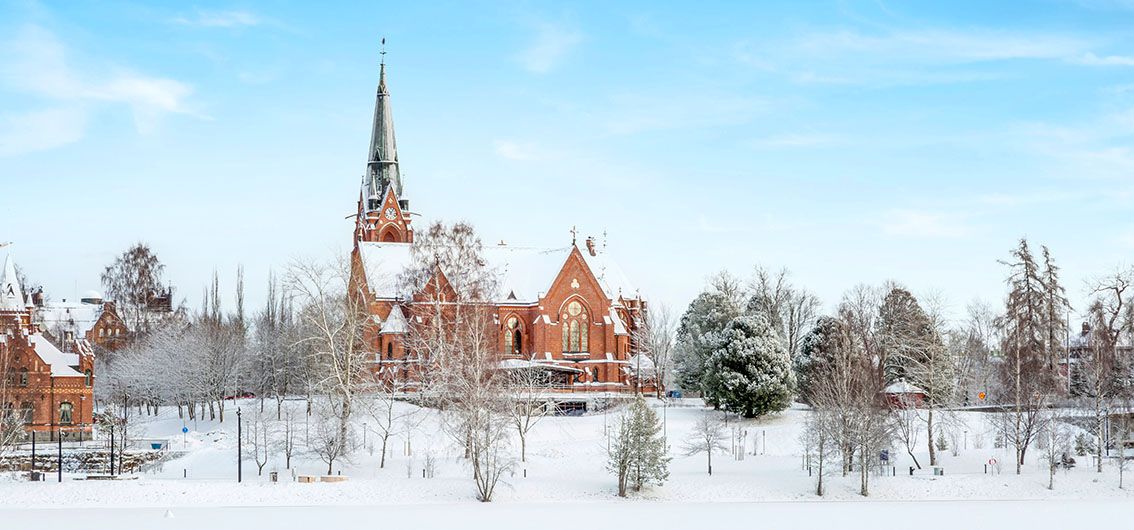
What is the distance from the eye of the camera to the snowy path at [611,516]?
1553 inches

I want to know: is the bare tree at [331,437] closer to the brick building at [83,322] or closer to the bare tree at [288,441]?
the bare tree at [288,441]

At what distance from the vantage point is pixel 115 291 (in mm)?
100750

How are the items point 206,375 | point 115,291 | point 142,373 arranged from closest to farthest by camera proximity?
point 206,375 < point 142,373 < point 115,291

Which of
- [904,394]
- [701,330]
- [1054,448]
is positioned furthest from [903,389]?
[1054,448]

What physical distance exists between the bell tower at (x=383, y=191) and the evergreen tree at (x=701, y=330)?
22.2 metres

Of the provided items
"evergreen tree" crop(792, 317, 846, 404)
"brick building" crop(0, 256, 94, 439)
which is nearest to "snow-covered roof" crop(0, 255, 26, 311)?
"brick building" crop(0, 256, 94, 439)

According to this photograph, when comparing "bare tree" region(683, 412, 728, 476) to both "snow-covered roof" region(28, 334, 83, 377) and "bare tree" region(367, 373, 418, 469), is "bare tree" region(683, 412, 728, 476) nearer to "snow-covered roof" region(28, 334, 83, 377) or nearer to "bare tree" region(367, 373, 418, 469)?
"bare tree" region(367, 373, 418, 469)

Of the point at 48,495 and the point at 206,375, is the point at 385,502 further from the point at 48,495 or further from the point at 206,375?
the point at 206,375

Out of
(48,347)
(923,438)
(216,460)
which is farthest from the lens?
(48,347)

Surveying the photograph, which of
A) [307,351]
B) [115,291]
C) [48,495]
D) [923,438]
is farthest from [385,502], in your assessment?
[115,291]

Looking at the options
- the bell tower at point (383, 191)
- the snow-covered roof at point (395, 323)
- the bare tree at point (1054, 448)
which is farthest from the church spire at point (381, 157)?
the bare tree at point (1054, 448)

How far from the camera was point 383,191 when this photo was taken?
90.8m

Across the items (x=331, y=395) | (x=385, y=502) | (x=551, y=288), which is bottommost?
(x=385, y=502)

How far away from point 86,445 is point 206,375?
12.3 m
